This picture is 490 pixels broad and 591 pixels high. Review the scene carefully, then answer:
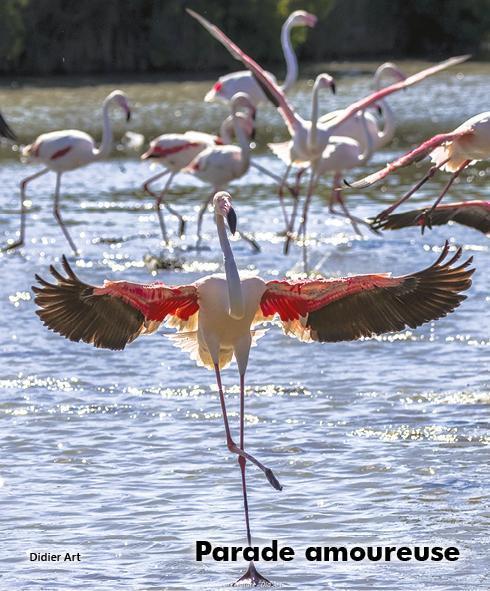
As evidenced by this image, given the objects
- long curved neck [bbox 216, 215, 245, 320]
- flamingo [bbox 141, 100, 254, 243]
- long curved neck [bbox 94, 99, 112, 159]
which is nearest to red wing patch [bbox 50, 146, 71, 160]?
long curved neck [bbox 94, 99, 112, 159]

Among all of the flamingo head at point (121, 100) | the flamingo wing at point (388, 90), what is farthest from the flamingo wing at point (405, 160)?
the flamingo head at point (121, 100)

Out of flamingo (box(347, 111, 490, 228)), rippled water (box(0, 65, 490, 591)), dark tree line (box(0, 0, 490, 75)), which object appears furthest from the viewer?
dark tree line (box(0, 0, 490, 75))

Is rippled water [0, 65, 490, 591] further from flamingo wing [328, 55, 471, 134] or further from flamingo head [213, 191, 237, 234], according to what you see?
flamingo head [213, 191, 237, 234]

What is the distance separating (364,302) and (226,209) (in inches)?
31.0

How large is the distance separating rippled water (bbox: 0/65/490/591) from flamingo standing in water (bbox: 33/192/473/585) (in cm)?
39

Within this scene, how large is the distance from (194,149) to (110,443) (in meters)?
6.75

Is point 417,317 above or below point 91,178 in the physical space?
above

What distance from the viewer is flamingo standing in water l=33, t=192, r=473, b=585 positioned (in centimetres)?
558

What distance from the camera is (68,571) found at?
5398mm

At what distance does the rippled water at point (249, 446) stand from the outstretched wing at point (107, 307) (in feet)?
2.61

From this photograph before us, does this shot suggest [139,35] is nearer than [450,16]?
Yes

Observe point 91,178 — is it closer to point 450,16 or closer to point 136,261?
point 136,261

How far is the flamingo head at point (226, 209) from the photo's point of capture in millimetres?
5367

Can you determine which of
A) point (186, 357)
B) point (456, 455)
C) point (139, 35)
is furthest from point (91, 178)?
point (139, 35)
